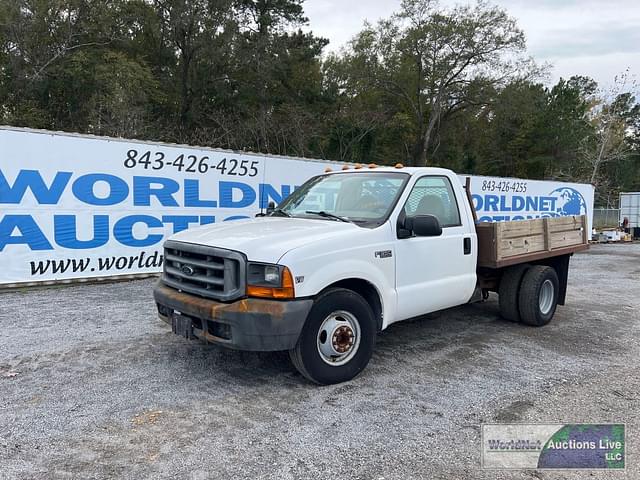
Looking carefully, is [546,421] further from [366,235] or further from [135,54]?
[135,54]

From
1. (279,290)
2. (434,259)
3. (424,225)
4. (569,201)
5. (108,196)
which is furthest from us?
(569,201)

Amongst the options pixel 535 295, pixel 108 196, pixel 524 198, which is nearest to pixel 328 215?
pixel 535 295

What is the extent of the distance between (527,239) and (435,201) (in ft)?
5.54

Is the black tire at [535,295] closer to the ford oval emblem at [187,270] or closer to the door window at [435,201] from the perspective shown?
the door window at [435,201]

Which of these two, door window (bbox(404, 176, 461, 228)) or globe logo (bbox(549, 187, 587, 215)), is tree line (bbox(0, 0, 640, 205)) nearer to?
globe logo (bbox(549, 187, 587, 215))

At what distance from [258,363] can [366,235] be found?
166 cm

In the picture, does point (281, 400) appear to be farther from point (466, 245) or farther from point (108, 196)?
point (108, 196)

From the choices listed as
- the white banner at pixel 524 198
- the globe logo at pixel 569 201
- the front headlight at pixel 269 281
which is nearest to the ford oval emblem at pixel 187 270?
the front headlight at pixel 269 281

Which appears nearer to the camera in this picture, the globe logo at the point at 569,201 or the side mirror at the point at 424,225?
the side mirror at the point at 424,225

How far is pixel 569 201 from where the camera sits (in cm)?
1870

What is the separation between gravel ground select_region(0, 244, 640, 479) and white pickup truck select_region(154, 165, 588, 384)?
1.68 ft

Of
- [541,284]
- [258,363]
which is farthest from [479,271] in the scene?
[258,363]

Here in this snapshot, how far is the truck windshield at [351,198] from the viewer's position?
469 cm

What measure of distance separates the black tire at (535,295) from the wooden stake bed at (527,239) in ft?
0.66
